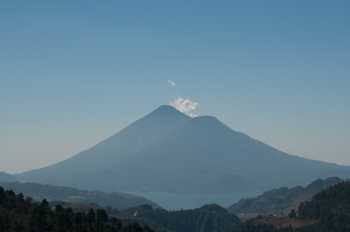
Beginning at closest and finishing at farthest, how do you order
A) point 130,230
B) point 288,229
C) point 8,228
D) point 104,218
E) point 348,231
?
point 8,228 → point 130,230 → point 104,218 → point 348,231 → point 288,229

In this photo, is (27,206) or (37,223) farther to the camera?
(27,206)

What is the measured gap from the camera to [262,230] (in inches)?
7756

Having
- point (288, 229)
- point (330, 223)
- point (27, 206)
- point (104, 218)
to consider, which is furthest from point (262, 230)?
point (27, 206)

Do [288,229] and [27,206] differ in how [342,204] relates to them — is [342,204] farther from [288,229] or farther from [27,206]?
[27,206]

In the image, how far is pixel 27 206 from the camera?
108 m

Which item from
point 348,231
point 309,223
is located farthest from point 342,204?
point 348,231

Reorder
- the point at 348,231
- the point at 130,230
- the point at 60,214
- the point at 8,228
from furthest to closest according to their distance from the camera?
the point at 348,231, the point at 130,230, the point at 60,214, the point at 8,228

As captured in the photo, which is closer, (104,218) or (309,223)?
(104,218)

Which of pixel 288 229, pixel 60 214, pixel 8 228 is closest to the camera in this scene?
pixel 8 228

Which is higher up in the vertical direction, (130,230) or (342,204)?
(342,204)

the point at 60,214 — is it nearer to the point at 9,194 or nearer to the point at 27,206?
the point at 27,206

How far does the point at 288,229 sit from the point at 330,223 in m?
15.1

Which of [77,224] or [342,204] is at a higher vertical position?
[342,204]

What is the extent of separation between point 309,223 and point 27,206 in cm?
11203
